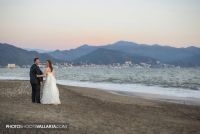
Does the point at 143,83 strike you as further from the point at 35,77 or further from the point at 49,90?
the point at 35,77

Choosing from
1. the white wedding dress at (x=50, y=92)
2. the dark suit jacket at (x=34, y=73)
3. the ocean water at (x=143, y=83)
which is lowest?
the ocean water at (x=143, y=83)

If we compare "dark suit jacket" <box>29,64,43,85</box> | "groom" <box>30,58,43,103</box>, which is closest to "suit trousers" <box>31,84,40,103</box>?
"groom" <box>30,58,43,103</box>

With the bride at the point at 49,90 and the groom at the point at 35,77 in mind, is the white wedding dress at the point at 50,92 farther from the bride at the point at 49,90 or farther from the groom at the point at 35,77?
the groom at the point at 35,77

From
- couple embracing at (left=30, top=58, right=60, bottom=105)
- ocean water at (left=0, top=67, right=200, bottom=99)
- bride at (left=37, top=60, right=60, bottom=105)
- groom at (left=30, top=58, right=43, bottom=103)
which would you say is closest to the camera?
groom at (left=30, top=58, right=43, bottom=103)

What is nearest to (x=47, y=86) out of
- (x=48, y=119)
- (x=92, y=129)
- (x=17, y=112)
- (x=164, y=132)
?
(x=17, y=112)

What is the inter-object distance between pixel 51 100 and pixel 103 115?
340 cm

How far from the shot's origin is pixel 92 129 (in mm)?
11297

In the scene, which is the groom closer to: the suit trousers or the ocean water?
the suit trousers

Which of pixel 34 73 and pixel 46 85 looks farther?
pixel 46 85

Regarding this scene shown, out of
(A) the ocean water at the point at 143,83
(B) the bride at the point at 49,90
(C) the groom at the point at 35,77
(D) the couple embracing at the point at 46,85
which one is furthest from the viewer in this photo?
(A) the ocean water at the point at 143,83

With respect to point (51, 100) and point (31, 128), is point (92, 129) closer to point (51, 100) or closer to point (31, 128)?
point (31, 128)

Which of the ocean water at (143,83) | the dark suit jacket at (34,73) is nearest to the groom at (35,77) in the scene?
the dark suit jacket at (34,73)

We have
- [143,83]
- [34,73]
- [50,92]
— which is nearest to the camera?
[34,73]

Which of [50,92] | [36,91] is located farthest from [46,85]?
[36,91]
